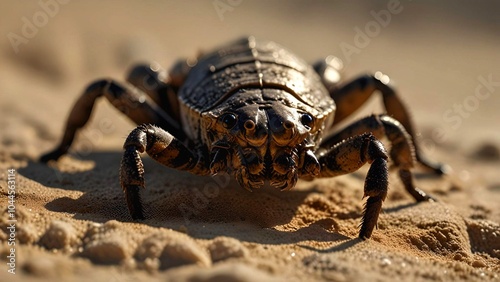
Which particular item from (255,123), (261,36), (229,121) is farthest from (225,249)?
(261,36)

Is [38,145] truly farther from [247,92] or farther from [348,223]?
[348,223]

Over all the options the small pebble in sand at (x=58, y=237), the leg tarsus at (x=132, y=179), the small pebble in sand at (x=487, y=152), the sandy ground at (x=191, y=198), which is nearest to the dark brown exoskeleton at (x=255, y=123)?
the leg tarsus at (x=132, y=179)

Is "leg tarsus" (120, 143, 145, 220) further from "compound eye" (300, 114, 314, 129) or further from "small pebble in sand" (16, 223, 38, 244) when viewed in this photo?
"compound eye" (300, 114, 314, 129)

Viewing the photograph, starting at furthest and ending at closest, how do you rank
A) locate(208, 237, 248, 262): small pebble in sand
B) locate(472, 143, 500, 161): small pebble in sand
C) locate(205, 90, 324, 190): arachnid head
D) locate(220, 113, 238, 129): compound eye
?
locate(472, 143, 500, 161): small pebble in sand
locate(220, 113, 238, 129): compound eye
locate(205, 90, 324, 190): arachnid head
locate(208, 237, 248, 262): small pebble in sand

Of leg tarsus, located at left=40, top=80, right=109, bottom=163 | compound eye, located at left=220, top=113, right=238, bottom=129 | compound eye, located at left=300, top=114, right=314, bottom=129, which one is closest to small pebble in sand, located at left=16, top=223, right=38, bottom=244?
compound eye, located at left=220, top=113, right=238, bottom=129

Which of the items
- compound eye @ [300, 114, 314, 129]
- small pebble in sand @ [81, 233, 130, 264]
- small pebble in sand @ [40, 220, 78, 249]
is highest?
compound eye @ [300, 114, 314, 129]

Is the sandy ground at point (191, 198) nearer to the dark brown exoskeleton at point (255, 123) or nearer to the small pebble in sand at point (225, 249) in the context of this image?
the small pebble in sand at point (225, 249)
